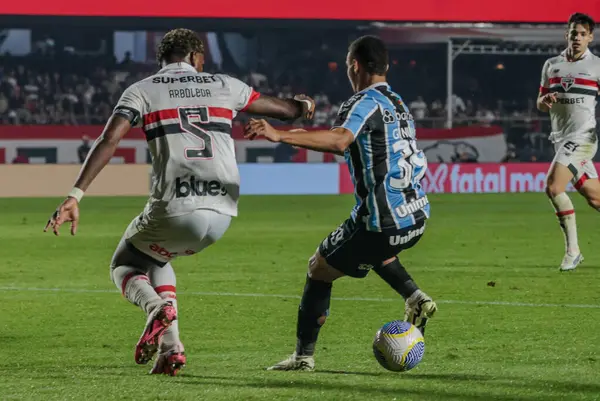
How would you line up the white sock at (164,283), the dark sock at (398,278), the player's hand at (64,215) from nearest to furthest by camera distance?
the player's hand at (64,215), the white sock at (164,283), the dark sock at (398,278)

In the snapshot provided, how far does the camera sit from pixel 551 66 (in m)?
12.9

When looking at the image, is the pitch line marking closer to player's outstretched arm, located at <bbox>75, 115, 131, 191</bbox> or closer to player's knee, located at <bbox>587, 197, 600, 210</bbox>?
player's knee, located at <bbox>587, 197, 600, 210</bbox>

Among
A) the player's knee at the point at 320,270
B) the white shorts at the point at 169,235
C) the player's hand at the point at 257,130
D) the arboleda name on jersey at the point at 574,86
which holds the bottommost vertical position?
the player's knee at the point at 320,270

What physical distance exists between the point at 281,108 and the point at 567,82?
6.53 metres

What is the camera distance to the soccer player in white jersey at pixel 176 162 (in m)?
6.57

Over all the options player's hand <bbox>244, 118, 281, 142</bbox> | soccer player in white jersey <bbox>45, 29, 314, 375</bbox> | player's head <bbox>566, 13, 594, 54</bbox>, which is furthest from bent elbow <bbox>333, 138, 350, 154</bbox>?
player's head <bbox>566, 13, 594, 54</bbox>

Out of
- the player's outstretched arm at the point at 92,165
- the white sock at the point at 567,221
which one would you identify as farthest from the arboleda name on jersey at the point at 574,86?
the player's outstretched arm at the point at 92,165

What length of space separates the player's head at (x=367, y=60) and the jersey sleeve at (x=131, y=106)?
1.13 meters

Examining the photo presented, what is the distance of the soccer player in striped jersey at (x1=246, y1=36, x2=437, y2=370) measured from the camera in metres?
6.62

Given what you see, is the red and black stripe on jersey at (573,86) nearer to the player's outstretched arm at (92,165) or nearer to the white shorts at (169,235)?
the white shorts at (169,235)

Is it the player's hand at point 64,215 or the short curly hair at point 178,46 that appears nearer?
the player's hand at point 64,215

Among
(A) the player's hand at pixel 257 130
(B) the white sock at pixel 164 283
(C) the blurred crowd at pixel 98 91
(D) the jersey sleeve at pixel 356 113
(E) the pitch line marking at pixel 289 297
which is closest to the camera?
(A) the player's hand at pixel 257 130

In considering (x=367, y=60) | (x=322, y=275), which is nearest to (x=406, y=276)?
(x=322, y=275)

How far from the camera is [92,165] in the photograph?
6316 mm
